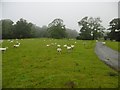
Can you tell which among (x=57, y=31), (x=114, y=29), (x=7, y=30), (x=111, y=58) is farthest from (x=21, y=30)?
(x=111, y=58)

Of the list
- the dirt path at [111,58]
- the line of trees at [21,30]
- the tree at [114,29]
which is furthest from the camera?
the line of trees at [21,30]

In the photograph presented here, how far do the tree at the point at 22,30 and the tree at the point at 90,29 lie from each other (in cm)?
2603

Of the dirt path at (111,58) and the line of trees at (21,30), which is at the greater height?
the line of trees at (21,30)

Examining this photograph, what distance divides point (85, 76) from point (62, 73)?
77.0 inches

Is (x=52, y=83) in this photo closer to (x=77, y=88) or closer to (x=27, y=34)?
(x=77, y=88)

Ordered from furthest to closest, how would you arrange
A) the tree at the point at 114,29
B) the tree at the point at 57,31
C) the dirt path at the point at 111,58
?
the tree at the point at 57,31, the tree at the point at 114,29, the dirt path at the point at 111,58

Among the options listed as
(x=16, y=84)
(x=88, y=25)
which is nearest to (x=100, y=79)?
(x=16, y=84)

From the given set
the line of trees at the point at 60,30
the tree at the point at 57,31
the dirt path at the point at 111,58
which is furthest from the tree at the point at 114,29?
the dirt path at the point at 111,58

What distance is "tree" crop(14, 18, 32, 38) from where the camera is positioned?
3647 inches

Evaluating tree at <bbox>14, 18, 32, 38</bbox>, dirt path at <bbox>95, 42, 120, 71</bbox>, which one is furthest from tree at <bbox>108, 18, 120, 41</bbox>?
dirt path at <bbox>95, 42, 120, 71</bbox>

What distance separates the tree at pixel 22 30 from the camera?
3647 inches

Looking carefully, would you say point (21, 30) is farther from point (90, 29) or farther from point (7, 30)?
point (90, 29)

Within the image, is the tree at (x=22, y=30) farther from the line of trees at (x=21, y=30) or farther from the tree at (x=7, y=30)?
the tree at (x=7, y=30)

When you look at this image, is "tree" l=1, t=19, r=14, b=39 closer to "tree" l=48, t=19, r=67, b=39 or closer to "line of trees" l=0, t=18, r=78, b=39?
"line of trees" l=0, t=18, r=78, b=39
